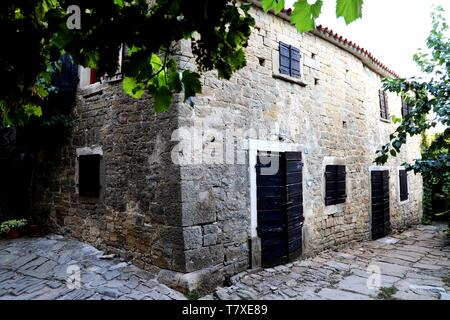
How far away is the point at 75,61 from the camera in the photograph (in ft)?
5.18

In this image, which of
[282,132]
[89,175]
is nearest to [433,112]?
[282,132]

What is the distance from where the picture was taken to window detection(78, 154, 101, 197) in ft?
16.7

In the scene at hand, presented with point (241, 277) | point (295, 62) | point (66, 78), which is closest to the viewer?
point (241, 277)

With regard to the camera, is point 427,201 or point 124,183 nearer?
point 124,183

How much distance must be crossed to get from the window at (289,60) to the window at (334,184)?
2.16 m

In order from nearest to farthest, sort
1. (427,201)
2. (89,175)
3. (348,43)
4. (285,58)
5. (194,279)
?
1. (194,279)
2. (89,175)
3. (285,58)
4. (348,43)
5. (427,201)

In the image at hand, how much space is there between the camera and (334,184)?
6.39m

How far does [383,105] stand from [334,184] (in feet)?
13.6

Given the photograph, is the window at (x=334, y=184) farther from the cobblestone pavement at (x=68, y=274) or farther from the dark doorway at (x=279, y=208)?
the cobblestone pavement at (x=68, y=274)

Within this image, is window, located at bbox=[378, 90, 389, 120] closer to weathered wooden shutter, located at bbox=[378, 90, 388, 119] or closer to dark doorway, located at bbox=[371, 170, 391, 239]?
weathered wooden shutter, located at bbox=[378, 90, 388, 119]

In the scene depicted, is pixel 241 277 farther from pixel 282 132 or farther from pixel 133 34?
pixel 133 34

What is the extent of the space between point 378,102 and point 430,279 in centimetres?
543

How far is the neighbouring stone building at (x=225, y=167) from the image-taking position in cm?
398

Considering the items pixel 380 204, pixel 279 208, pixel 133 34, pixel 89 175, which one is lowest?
pixel 380 204
